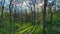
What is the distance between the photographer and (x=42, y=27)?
3.08 meters

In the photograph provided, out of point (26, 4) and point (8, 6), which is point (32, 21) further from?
point (8, 6)

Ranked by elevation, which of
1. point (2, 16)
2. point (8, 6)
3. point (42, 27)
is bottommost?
point (42, 27)

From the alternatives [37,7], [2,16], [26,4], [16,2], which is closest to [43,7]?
[37,7]

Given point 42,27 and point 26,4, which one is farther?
point 26,4

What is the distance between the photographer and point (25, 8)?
3.40 m

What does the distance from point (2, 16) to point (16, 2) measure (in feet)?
1.44

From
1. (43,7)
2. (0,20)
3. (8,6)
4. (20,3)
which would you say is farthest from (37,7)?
(0,20)

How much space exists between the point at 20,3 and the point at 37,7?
0.39 metres

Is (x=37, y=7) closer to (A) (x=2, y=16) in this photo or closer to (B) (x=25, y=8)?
(B) (x=25, y=8)

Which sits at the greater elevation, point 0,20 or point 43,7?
point 43,7

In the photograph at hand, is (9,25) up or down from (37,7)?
down

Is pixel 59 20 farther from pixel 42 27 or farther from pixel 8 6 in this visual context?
pixel 8 6

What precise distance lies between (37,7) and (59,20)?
0.57 metres

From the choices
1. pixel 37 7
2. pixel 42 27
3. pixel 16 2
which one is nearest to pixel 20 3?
pixel 16 2
